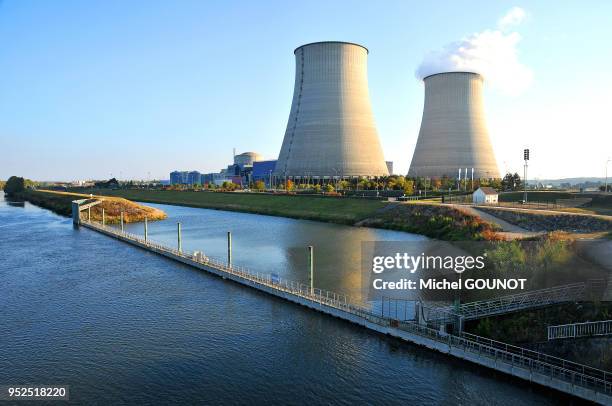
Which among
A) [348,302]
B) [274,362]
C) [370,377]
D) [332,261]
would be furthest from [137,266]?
[370,377]

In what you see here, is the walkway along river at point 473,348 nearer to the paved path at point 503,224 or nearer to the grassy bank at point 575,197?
the paved path at point 503,224

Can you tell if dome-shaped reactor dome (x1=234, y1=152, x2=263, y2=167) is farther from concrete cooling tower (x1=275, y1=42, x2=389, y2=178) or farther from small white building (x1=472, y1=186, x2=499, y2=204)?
small white building (x1=472, y1=186, x2=499, y2=204)

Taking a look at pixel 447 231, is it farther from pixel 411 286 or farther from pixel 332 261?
pixel 411 286

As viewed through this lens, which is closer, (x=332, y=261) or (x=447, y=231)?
(x=332, y=261)

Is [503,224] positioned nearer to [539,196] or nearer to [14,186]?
[539,196]

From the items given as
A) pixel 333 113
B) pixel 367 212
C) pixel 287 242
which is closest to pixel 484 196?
pixel 367 212

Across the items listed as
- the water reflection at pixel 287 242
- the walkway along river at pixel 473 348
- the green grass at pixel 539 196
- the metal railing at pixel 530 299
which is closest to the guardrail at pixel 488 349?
the walkway along river at pixel 473 348

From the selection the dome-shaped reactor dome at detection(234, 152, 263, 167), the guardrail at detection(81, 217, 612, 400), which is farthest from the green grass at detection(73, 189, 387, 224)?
the dome-shaped reactor dome at detection(234, 152, 263, 167)
